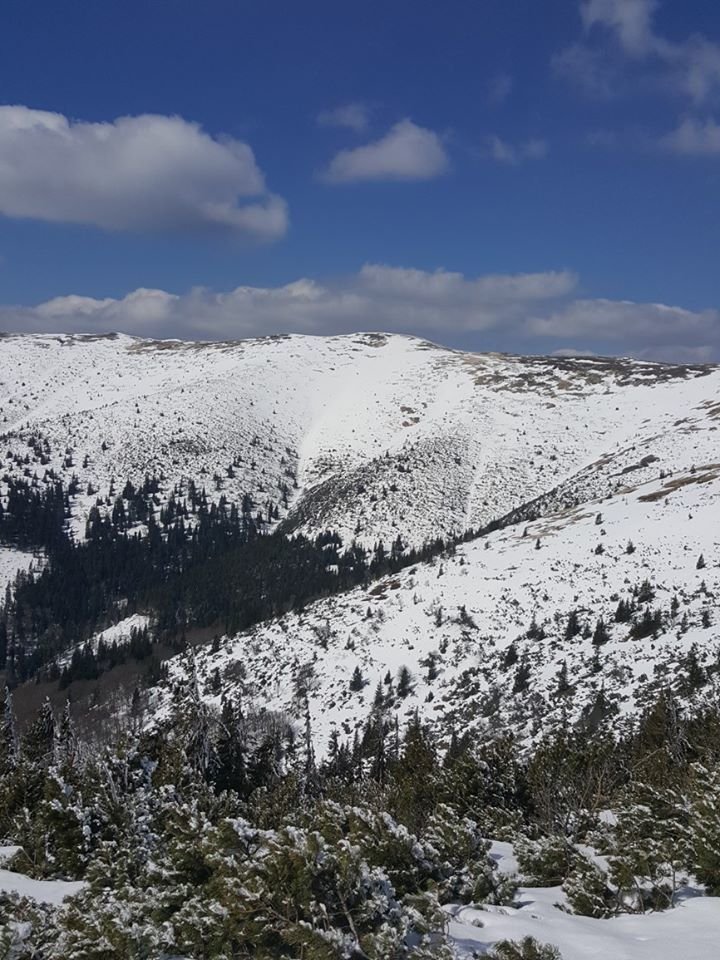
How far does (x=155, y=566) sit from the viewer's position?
116938mm

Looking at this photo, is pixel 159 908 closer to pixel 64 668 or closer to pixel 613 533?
pixel 613 533

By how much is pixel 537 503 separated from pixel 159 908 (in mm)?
90948

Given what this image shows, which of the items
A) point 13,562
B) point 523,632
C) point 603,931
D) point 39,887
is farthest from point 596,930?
point 13,562

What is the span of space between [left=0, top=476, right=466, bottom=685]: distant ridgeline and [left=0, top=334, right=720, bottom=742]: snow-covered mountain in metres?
5.01

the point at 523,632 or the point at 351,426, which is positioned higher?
the point at 351,426

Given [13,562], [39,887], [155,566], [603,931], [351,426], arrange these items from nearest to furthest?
[603,931], [39,887], [155,566], [13,562], [351,426]

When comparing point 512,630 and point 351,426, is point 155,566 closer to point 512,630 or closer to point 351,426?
point 351,426

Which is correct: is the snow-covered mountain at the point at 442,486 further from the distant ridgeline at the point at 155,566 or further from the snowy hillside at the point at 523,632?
the distant ridgeline at the point at 155,566

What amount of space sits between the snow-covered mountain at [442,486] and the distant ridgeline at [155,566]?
501 centimetres

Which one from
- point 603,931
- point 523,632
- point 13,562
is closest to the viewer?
point 603,931

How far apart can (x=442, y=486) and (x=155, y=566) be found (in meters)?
51.5

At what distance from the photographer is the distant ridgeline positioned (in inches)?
3551

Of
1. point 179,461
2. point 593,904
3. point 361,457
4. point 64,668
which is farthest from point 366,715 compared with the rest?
point 179,461

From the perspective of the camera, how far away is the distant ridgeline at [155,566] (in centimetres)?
9019
